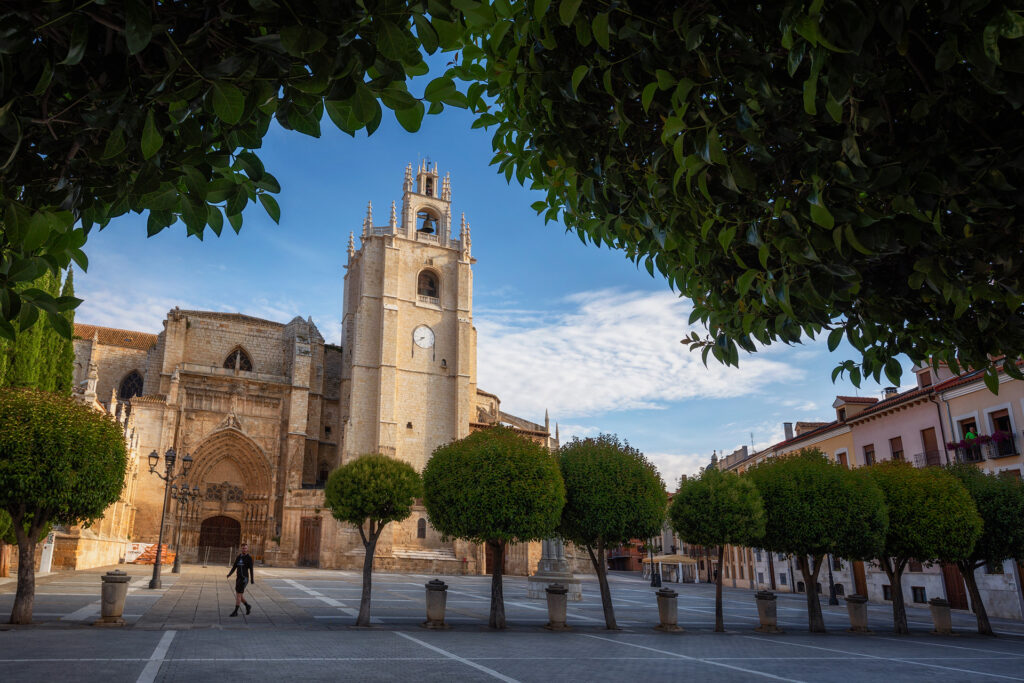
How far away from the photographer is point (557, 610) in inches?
615

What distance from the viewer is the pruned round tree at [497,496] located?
591 inches

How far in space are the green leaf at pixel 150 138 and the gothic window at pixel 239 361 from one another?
151ft

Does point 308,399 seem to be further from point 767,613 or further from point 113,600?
point 767,613

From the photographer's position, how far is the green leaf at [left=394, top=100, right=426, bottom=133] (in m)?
2.51

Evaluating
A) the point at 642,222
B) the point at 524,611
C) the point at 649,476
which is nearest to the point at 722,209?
the point at 642,222

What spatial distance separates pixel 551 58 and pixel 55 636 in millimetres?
12516

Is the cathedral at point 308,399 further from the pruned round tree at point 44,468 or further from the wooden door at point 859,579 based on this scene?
the pruned round tree at point 44,468

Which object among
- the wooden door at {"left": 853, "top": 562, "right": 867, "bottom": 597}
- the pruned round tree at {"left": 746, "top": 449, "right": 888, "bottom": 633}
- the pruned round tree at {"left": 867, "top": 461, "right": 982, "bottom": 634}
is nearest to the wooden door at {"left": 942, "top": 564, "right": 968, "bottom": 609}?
the wooden door at {"left": 853, "top": 562, "right": 867, "bottom": 597}

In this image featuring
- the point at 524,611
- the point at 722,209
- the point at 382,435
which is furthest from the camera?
the point at 382,435

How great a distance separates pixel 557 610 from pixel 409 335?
32.7 meters

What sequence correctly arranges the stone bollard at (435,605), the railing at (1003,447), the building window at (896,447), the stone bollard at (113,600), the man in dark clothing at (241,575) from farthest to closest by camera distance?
1. the building window at (896,447)
2. the railing at (1003,447)
3. the stone bollard at (435,605)
4. the man in dark clothing at (241,575)
5. the stone bollard at (113,600)

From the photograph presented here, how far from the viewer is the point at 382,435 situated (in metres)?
43.2

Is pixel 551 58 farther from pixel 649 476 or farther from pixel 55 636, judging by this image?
pixel 649 476

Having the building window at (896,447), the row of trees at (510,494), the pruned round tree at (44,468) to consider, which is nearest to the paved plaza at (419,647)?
the pruned round tree at (44,468)
